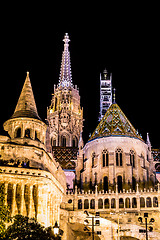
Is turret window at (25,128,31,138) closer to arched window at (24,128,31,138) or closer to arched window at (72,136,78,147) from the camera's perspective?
arched window at (24,128,31,138)

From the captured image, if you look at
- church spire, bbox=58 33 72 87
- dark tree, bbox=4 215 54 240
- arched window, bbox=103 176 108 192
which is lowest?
dark tree, bbox=4 215 54 240

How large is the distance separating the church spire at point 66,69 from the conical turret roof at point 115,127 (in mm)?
25044

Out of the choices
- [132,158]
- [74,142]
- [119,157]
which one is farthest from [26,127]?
[74,142]

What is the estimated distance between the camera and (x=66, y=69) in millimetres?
86875

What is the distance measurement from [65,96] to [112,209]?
37.2 meters

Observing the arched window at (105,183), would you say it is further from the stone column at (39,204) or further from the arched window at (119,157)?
the stone column at (39,204)

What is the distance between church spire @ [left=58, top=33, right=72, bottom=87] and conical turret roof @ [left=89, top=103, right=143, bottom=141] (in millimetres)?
25044

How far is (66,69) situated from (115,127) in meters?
34.0

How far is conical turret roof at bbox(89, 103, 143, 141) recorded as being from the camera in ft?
183

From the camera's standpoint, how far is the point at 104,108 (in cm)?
8275

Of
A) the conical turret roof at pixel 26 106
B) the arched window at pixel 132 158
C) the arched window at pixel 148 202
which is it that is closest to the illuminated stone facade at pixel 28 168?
the conical turret roof at pixel 26 106

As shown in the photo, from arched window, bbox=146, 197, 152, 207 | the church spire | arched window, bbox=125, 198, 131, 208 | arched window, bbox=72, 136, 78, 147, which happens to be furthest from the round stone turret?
the church spire

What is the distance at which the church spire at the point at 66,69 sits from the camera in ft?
274

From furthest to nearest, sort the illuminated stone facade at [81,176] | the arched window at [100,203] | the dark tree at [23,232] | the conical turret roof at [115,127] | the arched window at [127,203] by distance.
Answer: the conical turret roof at [115,127], the arched window at [100,203], the arched window at [127,203], the illuminated stone facade at [81,176], the dark tree at [23,232]
